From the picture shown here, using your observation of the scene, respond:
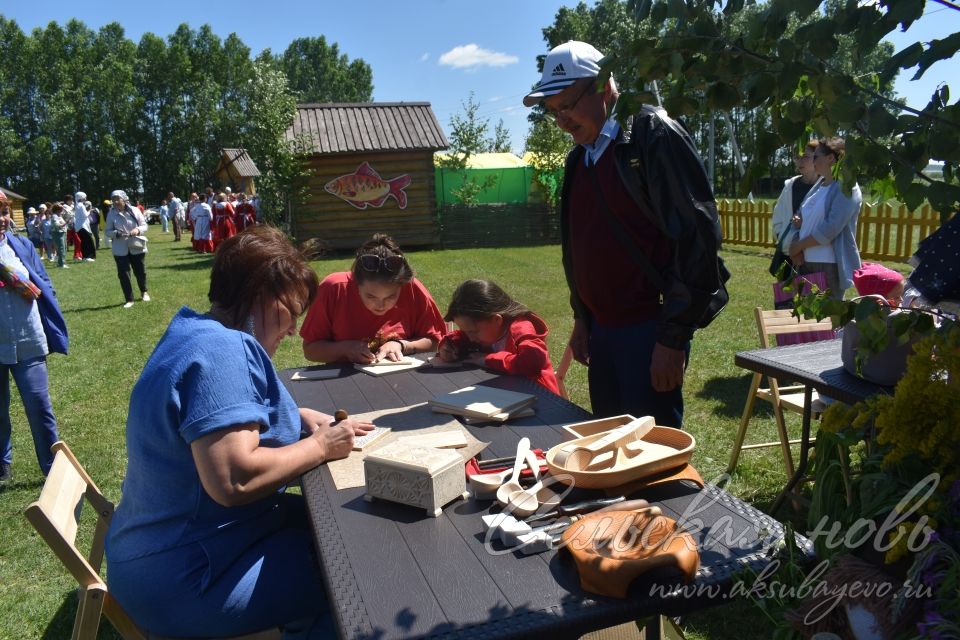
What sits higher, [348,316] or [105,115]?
[105,115]

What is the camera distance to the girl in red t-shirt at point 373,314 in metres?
3.36

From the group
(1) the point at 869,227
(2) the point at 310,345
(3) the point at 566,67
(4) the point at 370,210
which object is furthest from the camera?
(4) the point at 370,210

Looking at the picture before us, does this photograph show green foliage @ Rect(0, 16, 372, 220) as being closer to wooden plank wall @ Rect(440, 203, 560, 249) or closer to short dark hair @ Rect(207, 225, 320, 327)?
wooden plank wall @ Rect(440, 203, 560, 249)

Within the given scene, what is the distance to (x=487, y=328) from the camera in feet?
10.9

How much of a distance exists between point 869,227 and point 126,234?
12.8 m

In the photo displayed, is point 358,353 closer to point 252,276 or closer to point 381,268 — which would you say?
point 381,268

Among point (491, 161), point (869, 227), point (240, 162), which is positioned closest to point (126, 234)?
point (869, 227)

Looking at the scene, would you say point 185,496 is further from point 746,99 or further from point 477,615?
point 746,99

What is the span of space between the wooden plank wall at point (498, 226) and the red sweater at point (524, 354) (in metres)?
15.0

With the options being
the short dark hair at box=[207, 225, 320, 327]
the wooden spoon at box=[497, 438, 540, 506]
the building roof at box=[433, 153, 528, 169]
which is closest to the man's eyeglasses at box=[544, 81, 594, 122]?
the short dark hair at box=[207, 225, 320, 327]

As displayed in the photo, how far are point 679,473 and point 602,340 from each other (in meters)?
1.10

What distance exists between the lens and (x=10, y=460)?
456 cm

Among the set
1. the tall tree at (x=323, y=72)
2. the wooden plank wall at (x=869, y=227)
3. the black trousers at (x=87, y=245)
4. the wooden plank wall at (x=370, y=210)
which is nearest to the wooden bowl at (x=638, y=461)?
the wooden plank wall at (x=869, y=227)

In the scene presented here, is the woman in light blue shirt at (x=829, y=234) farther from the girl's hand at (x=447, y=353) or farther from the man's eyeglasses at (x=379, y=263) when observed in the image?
the man's eyeglasses at (x=379, y=263)
